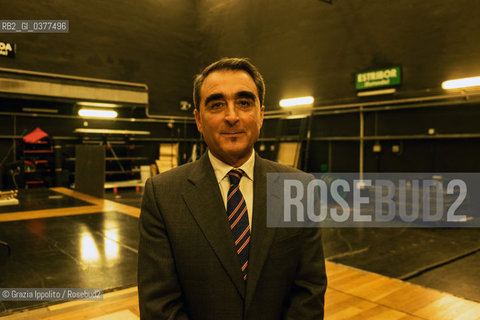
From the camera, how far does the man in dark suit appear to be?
1185mm

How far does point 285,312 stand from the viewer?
130 cm

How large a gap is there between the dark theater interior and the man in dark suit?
105mm

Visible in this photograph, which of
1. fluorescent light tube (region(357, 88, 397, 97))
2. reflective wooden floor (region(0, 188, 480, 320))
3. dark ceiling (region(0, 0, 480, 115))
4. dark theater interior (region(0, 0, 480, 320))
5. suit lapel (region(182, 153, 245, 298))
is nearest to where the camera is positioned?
suit lapel (region(182, 153, 245, 298))

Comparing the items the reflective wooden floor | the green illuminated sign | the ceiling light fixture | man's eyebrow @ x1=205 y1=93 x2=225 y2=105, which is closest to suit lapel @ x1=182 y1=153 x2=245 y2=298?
man's eyebrow @ x1=205 y1=93 x2=225 y2=105

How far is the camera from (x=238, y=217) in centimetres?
126

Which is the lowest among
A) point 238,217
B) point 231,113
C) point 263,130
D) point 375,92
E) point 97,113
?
point 238,217

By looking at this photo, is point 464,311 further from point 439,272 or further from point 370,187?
point 370,187

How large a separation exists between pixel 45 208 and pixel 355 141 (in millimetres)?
6444

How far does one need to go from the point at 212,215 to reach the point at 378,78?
737cm

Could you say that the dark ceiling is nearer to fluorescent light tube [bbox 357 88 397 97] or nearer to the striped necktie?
fluorescent light tube [bbox 357 88 397 97]

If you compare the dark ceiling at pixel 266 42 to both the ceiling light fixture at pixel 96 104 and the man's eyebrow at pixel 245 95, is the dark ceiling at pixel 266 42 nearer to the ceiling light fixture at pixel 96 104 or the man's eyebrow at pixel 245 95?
the ceiling light fixture at pixel 96 104

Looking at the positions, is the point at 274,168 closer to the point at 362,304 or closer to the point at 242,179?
the point at 242,179

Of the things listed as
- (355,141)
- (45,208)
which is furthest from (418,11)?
(45,208)

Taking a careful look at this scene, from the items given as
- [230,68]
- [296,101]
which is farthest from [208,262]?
[296,101]
